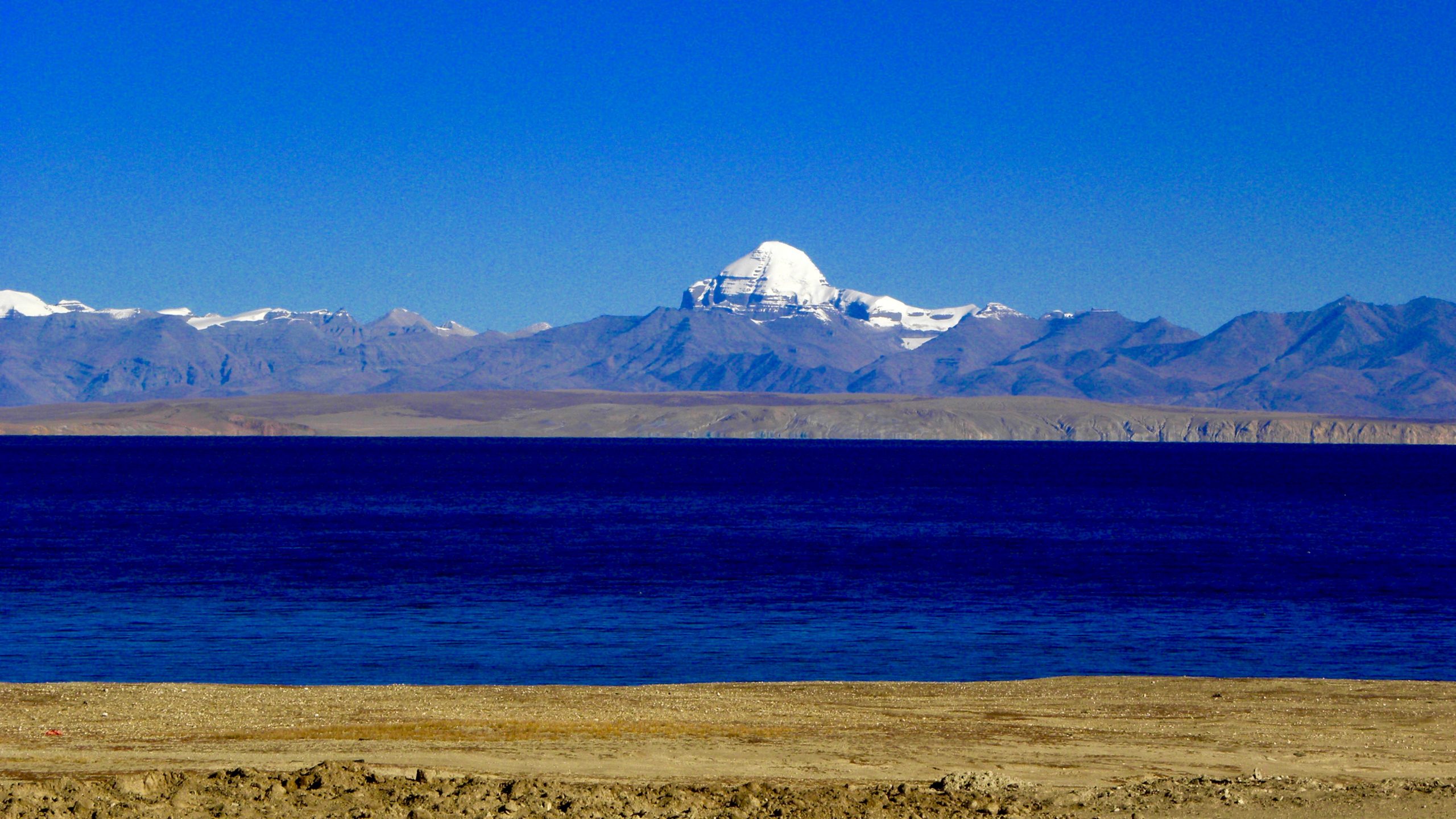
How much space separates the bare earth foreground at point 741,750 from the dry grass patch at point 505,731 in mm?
69

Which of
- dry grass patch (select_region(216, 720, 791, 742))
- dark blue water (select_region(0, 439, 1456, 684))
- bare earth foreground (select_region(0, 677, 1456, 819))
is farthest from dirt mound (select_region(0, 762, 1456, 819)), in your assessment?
dark blue water (select_region(0, 439, 1456, 684))

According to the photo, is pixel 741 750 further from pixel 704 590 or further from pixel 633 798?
pixel 704 590

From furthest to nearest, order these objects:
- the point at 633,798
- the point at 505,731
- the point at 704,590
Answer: the point at 704,590 < the point at 505,731 < the point at 633,798

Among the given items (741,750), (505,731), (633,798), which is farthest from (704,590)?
(633,798)

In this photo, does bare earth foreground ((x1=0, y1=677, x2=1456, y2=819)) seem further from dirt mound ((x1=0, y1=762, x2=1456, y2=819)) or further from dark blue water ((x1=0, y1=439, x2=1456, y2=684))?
dark blue water ((x1=0, y1=439, x2=1456, y2=684))

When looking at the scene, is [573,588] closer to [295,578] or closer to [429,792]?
[295,578]

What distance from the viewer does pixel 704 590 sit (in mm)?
49312

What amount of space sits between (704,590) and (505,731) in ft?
89.7

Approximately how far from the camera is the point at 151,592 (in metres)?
46.3

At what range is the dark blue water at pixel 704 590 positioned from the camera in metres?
34.0

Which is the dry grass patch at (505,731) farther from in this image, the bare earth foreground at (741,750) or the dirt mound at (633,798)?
the dirt mound at (633,798)

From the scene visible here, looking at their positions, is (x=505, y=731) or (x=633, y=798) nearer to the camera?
(x=633, y=798)

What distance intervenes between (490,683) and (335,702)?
18.9ft

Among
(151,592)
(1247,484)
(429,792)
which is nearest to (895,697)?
(429,792)
